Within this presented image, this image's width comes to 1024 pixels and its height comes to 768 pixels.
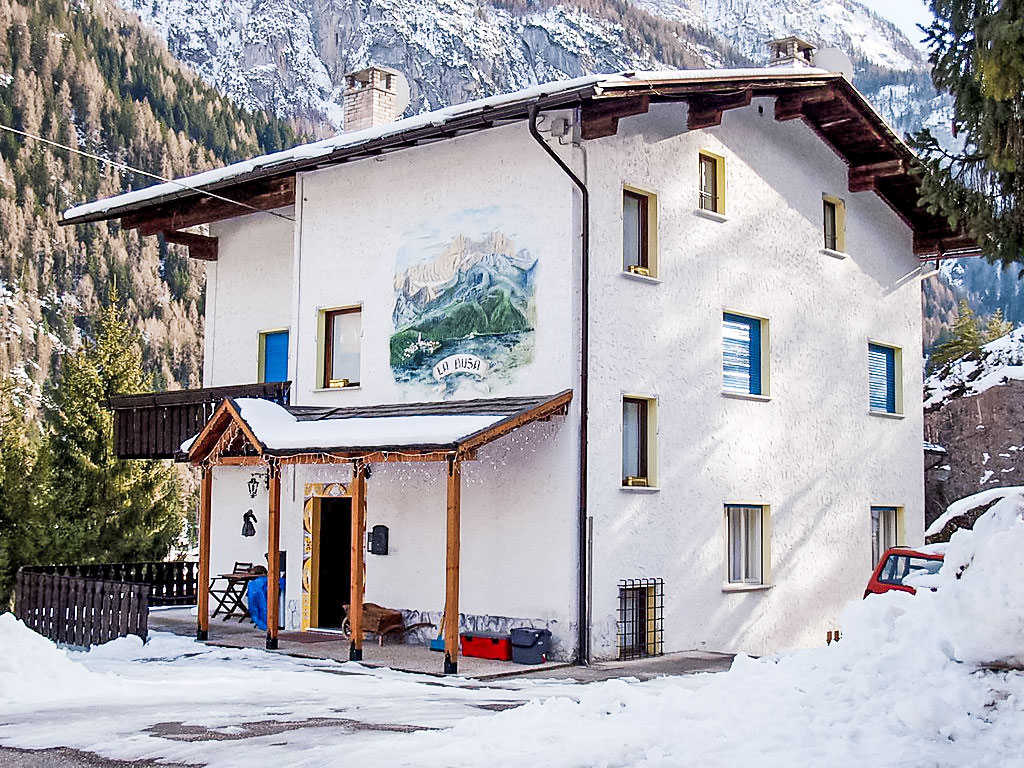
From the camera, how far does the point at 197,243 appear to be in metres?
22.5

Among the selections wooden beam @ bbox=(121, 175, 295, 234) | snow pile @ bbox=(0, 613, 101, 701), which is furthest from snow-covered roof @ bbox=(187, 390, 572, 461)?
wooden beam @ bbox=(121, 175, 295, 234)

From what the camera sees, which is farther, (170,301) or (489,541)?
(170,301)

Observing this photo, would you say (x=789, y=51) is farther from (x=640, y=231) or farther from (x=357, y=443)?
(x=357, y=443)

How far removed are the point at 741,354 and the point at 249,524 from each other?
838cm

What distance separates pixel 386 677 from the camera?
14055 mm

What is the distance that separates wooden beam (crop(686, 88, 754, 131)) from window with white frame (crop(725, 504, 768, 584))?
5.54 meters

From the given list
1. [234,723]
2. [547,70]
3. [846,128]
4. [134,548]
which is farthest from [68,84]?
[234,723]

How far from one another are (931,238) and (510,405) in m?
10.7

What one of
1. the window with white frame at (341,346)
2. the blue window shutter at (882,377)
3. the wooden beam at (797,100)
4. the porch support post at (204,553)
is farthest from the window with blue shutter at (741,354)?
the porch support post at (204,553)

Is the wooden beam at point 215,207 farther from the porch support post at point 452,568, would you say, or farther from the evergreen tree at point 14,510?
the porch support post at point 452,568

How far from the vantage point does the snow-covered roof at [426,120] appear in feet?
50.1

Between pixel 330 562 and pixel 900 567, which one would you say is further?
pixel 330 562

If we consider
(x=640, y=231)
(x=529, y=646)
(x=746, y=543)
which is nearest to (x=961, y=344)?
(x=746, y=543)

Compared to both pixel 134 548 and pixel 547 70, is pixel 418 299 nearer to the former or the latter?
pixel 134 548
